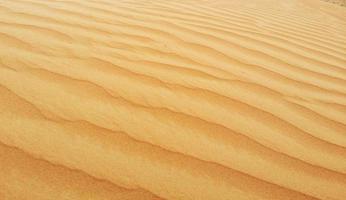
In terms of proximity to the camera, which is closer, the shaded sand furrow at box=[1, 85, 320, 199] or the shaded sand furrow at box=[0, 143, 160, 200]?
the shaded sand furrow at box=[0, 143, 160, 200]

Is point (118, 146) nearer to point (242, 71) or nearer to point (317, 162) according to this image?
point (317, 162)

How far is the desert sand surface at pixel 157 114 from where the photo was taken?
3.66ft

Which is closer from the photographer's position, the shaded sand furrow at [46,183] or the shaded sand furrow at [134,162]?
A: the shaded sand furrow at [46,183]

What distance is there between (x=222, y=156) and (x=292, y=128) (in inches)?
16.4

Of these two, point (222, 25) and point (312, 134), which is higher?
point (222, 25)

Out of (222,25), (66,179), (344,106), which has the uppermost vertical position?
(222,25)

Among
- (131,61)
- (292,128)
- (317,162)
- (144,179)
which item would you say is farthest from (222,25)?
(144,179)

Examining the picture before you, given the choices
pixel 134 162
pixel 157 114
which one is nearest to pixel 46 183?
pixel 134 162

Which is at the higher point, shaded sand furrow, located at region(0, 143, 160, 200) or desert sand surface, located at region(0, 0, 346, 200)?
desert sand surface, located at region(0, 0, 346, 200)

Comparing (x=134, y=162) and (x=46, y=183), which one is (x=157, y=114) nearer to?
(x=134, y=162)

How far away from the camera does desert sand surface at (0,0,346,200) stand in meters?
1.12

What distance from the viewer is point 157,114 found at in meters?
1.42

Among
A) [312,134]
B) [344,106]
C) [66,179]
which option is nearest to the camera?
[66,179]

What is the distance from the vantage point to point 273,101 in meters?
1.67
